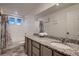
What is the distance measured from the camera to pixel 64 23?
2.06 m

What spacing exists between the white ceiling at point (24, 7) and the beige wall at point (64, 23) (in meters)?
0.32

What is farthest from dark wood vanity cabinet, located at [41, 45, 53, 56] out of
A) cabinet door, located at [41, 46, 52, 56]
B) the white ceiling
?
the white ceiling

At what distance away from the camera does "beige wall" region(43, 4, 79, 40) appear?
187 cm

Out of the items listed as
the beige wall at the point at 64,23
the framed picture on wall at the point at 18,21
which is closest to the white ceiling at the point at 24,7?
the framed picture on wall at the point at 18,21

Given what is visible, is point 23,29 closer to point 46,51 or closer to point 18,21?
point 18,21

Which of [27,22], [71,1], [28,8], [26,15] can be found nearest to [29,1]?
[28,8]

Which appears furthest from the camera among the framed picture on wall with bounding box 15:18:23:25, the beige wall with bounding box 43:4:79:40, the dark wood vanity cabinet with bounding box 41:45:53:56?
the framed picture on wall with bounding box 15:18:23:25

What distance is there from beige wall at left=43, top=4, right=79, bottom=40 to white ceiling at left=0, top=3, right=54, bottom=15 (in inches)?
12.5

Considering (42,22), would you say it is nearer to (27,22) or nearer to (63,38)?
(27,22)

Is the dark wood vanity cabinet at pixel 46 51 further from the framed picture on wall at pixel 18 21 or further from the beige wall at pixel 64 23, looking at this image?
the framed picture on wall at pixel 18 21

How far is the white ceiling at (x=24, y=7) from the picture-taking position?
1923mm

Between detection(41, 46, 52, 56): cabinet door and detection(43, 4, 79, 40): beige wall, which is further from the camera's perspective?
detection(43, 4, 79, 40): beige wall

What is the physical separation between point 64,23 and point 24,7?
1.00 metres

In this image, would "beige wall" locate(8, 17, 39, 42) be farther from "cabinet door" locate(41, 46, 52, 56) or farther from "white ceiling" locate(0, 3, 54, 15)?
"cabinet door" locate(41, 46, 52, 56)
